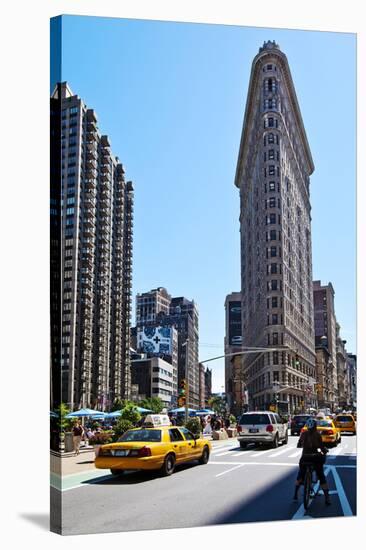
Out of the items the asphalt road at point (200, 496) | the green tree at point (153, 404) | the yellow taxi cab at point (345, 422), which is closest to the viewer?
the asphalt road at point (200, 496)

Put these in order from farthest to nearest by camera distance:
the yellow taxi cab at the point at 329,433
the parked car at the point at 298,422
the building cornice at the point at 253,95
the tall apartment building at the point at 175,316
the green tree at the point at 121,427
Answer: the parked car at the point at 298,422, the yellow taxi cab at the point at 329,433, the building cornice at the point at 253,95, the tall apartment building at the point at 175,316, the green tree at the point at 121,427

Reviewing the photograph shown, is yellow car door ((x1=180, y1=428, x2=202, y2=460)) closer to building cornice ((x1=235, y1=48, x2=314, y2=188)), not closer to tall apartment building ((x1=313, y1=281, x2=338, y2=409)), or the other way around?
tall apartment building ((x1=313, y1=281, x2=338, y2=409))

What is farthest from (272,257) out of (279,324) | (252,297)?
(279,324)

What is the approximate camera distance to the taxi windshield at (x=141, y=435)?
45.7ft

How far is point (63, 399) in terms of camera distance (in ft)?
39.4

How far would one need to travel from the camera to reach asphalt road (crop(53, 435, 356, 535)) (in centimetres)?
1116

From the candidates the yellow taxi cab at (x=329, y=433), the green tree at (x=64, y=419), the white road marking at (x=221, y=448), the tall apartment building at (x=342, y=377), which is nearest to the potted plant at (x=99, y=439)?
the green tree at (x=64, y=419)

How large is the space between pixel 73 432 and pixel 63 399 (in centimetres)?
285

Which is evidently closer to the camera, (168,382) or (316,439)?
(316,439)

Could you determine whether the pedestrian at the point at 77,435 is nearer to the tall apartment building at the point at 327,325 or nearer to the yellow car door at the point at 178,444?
the yellow car door at the point at 178,444

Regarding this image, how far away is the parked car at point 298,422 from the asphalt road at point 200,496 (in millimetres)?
3521

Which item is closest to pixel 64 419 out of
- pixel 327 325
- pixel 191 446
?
pixel 191 446

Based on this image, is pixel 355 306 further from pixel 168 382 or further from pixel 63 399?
pixel 63 399
